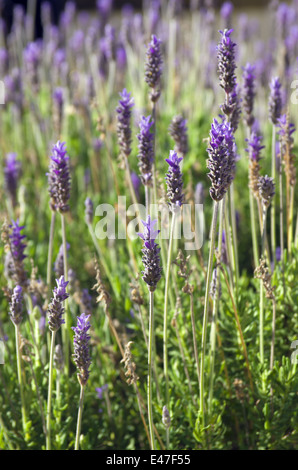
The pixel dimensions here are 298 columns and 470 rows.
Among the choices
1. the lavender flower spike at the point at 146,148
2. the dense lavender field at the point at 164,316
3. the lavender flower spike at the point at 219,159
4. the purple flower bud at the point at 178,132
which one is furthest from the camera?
the purple flower bud at the point at 178,132

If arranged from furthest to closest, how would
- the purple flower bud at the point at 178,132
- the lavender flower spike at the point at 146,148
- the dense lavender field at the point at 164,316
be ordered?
the purple flower bud at the point at 178,132, the lavender flower spike at the point at 146,148, the dense lavender field at the point at 164,316

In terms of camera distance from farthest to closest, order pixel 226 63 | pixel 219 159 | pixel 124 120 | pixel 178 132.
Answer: pixel 178 132
pixel 124 120
pixel 226 63
pixel 219 159

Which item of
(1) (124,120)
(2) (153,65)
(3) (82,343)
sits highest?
(2) (153,65)

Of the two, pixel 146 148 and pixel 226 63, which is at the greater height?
pixel 226 63

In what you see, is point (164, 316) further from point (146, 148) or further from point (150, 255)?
point (146, 148)

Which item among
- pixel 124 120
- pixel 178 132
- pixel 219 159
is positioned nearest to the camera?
pixel 219 159

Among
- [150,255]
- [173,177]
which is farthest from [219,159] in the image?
[150,255]

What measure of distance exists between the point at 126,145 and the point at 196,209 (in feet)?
1.72

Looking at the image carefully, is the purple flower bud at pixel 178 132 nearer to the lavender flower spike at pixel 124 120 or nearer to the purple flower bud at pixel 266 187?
the lavender flower spike at pixel 124 120

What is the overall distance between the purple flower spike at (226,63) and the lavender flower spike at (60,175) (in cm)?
41

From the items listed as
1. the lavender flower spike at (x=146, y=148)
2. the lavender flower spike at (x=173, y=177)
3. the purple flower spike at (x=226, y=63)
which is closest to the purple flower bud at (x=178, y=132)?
the lavender flower spike at (x=146, y=148)

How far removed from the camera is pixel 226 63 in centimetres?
126

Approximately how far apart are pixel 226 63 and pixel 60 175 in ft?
1.54

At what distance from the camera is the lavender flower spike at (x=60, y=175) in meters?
1.35
